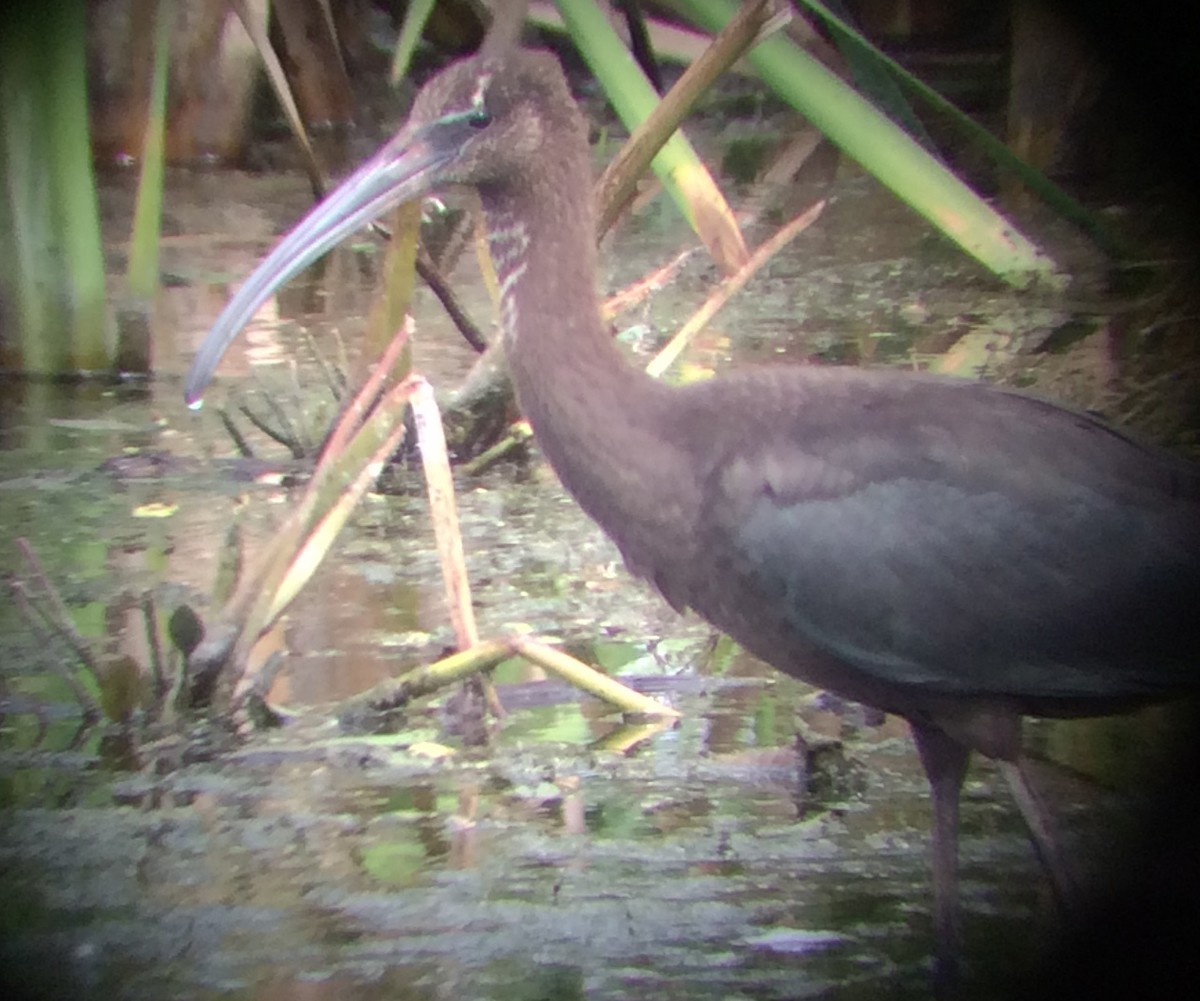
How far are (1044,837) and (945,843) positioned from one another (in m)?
0.12

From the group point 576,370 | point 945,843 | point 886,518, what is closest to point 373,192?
point 576,370

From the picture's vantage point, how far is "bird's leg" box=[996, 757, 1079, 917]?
219 cm

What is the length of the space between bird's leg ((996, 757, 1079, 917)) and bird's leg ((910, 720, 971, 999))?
2.8 inches

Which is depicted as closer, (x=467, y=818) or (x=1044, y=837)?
(x=1044, y=837)

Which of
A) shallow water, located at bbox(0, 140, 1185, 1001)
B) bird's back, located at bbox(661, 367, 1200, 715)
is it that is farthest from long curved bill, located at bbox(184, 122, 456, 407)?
shallow water, located at bbox(0, 140, 1185, 1001)

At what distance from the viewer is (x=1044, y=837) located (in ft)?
7.25

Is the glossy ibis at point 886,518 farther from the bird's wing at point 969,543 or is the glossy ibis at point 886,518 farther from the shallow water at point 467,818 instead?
the shallow water at point 467,818

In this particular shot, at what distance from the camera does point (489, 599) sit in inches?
122

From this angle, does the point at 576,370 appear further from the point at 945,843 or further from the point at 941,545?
the point at 945,843

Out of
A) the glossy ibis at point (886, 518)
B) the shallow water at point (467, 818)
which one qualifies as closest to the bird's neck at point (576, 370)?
the glossy ibis at point (886, 518)

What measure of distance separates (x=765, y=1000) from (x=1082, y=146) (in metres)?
3.49

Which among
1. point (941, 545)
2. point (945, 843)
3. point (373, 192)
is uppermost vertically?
point (373, 192)

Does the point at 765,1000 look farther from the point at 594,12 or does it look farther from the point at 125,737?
the point at 594,12

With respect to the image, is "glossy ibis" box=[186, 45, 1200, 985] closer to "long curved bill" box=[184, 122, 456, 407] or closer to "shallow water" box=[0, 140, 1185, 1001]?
"long curved bill" box=[184, 122, 456, 407]
